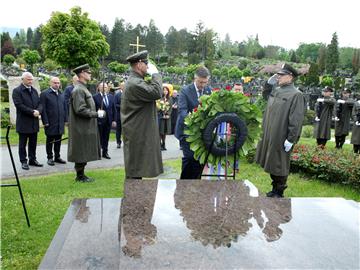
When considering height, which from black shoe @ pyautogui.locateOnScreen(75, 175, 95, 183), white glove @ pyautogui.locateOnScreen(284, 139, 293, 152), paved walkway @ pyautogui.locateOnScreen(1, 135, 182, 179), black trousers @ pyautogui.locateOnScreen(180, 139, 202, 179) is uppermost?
white glove @ pyautogui.locateOnScreen(284, 139, 293, 152)

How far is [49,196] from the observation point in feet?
21.0

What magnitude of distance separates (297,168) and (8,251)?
21.0 feet

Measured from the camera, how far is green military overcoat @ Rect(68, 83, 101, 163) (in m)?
7.14

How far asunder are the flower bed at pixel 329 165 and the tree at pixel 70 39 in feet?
89.5

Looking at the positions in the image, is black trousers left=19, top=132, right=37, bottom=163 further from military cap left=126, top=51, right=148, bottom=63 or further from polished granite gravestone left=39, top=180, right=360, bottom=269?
polished granite gravestone left=39, top=180, right=360, bottom=269

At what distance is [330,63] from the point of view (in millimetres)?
54969

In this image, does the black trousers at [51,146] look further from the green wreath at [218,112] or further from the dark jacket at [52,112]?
the green wreath at [218,112]

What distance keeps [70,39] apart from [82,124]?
26983 mm

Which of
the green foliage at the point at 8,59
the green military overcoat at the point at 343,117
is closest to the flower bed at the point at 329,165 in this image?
the green military overcoat at the point at 343,117

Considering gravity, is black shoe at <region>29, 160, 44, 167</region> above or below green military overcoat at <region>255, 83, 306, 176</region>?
below

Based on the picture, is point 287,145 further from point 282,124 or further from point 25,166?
point 25,166

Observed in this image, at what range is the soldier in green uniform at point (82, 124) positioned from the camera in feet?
23.2

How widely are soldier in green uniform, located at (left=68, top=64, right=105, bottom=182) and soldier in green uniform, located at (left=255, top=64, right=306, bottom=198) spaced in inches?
126

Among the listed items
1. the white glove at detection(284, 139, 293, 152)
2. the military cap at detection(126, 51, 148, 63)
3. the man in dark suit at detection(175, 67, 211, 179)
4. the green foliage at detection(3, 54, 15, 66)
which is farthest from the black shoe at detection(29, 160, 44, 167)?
the green foliage at detection(3, 54, 15, 66)
